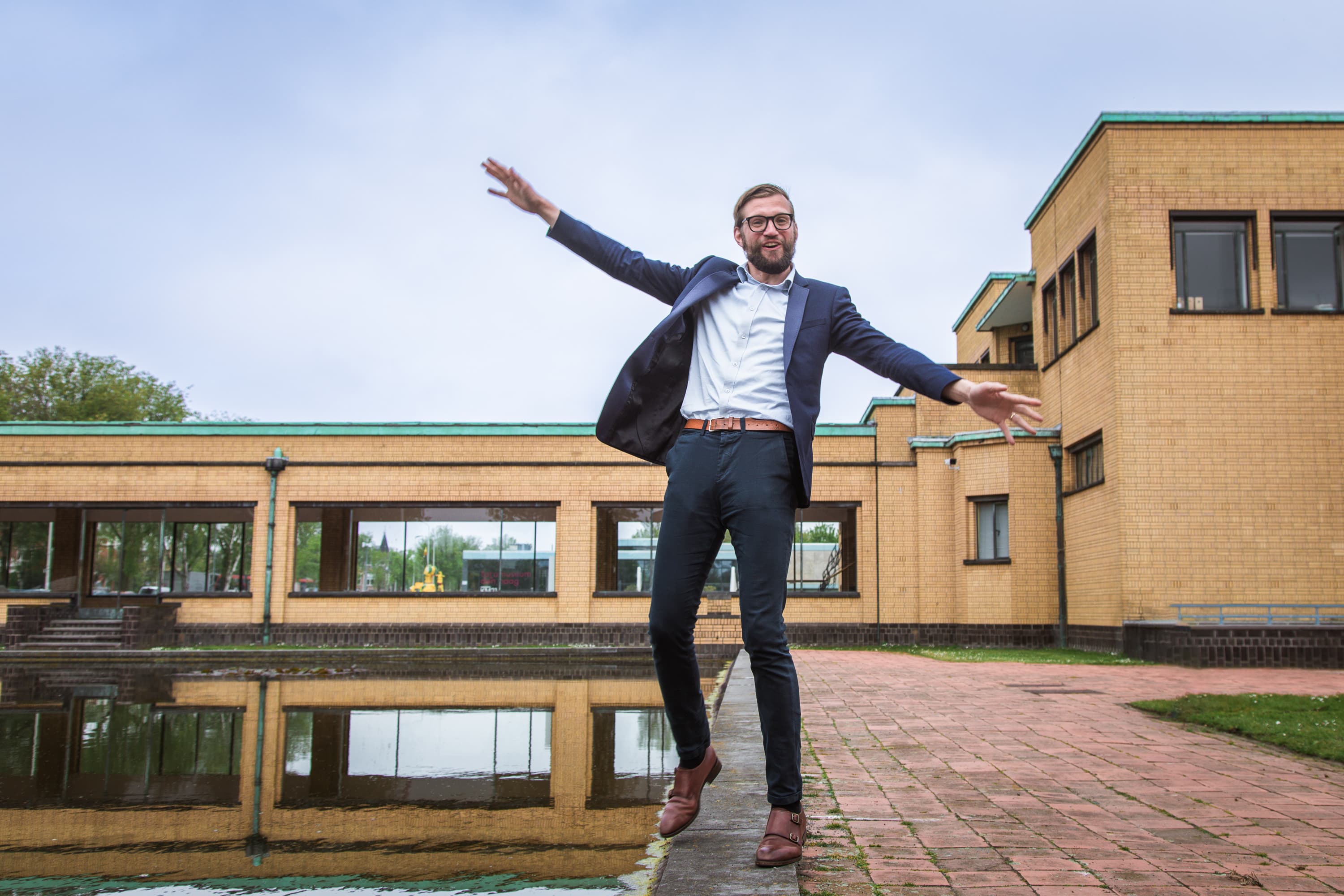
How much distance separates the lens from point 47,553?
23.0 metres

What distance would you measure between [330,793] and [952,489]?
17908 millimetres

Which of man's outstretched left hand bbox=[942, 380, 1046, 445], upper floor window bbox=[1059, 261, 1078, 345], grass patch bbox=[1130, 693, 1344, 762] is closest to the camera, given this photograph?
man's outstretched left hand bbox=[942, 380, 1046, 445]

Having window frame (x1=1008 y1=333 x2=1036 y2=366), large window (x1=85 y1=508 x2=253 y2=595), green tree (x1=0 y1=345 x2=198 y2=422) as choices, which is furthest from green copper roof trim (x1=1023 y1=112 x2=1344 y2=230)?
green tree (x1=0 y1=345 x2=198 y2=422)

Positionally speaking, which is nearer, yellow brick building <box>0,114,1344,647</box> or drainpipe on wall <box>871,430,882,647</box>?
yellow brick building <box>0,114,1344,647</box>

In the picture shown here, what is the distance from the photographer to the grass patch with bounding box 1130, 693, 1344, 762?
5.80 meters

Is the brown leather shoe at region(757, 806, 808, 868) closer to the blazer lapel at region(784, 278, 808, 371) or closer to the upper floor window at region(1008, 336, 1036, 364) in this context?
the blazer lapel at region(784, 278, 808, 371)

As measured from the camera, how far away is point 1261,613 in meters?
15.5

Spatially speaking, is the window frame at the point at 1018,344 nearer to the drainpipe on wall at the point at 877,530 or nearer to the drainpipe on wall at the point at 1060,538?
the drainpipe on wall at the point at 877,530

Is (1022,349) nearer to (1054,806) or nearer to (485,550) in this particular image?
(485,550)

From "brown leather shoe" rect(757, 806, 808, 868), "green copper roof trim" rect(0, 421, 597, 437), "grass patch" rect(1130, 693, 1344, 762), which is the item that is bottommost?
"grass patch" rect(1130, 693, 1344, 762)

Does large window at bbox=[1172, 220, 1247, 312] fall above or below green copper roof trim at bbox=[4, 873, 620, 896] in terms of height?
above

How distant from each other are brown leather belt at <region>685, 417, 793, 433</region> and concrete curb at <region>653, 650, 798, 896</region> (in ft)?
4.05

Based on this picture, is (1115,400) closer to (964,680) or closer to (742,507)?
(964,680)

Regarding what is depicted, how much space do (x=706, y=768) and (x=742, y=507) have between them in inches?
37.1
